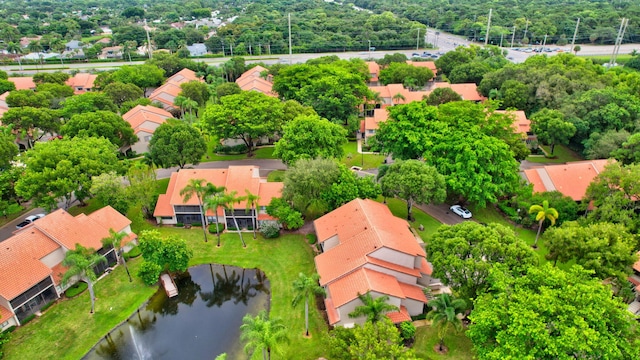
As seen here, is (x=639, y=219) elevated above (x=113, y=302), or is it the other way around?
(x=639, y=219)

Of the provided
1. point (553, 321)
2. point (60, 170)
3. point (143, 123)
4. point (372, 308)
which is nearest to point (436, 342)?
point (372, 308)

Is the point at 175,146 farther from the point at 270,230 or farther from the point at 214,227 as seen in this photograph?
the point at 270,230

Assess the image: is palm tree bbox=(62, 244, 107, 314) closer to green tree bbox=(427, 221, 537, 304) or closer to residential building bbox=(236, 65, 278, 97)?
green tree bbox=(427, 221, 537, 304)

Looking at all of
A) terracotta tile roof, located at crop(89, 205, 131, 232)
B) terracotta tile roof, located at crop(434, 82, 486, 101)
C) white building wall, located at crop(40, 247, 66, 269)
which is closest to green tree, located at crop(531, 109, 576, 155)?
terracotta tile roof, located at crop(434, 82, 486, 101)

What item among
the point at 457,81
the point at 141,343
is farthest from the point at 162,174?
the point at 457,81

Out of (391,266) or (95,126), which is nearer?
(391,266)

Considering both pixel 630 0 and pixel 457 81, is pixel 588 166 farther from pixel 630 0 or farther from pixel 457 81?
pixel 630 0
